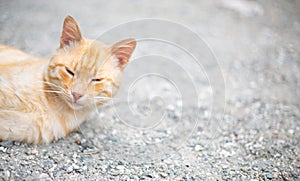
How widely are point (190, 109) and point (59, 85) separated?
192 cm

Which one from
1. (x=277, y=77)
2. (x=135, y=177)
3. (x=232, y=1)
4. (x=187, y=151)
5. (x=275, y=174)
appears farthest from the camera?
(x=232, y=1)

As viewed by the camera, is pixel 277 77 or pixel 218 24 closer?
pixel 277 77

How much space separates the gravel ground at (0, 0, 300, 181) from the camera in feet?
9.22

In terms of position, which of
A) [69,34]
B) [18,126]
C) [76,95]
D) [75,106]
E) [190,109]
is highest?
[69,34]

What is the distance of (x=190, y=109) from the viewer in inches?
158

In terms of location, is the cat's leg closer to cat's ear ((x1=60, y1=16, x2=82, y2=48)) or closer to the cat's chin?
the cat's chin

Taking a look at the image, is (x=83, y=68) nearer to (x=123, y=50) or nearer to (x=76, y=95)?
(x=76, y=95)

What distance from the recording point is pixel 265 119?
12.8 feet

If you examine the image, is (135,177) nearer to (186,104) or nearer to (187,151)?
(187,151)

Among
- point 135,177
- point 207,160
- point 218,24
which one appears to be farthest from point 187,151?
point 218,24

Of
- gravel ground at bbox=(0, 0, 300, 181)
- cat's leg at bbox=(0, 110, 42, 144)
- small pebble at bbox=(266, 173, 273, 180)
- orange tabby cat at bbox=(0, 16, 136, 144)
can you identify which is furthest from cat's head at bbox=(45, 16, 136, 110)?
small pebble at bbox=(266, 173, 273, 180)

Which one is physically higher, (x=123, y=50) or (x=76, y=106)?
(x=123, y=50)

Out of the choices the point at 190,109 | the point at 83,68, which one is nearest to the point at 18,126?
the point at 83,68

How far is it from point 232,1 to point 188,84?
2.96m
